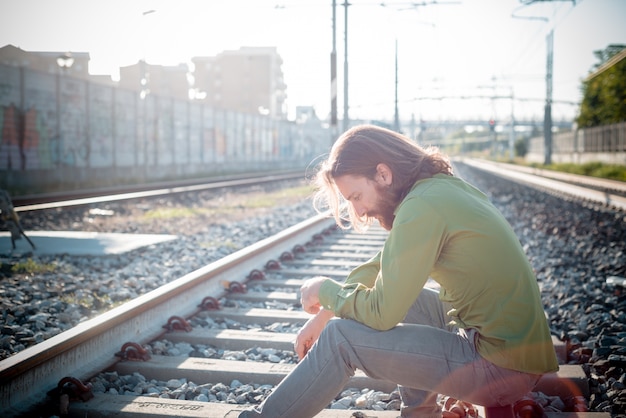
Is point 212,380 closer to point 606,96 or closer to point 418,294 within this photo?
point 418,294

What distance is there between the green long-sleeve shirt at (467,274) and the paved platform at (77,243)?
565cm

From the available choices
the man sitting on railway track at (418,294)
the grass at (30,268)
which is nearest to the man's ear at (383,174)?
the man sitting on railway track at (418,294)

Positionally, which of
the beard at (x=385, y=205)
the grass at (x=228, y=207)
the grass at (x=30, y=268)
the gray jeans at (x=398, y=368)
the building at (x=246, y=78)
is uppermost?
the building at (x=246, y=78)

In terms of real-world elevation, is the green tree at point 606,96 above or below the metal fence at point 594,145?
above

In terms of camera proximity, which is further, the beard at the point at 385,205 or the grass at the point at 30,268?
the grass at the point at 30,268

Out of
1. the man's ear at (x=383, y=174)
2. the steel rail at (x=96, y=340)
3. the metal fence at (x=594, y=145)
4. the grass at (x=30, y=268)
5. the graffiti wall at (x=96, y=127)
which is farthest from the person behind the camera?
the metal fence at (x=594, y=145)

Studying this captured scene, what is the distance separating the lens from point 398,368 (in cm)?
246

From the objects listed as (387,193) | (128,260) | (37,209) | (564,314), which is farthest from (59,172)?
(387,193)

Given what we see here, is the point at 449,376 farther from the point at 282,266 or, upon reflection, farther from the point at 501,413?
the point at 282,266

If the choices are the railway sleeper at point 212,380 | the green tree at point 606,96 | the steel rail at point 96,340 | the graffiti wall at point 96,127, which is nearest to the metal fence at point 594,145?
the green tree at point 606,96

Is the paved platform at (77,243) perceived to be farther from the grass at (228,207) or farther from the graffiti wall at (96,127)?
the graffiti wall at (96,127)

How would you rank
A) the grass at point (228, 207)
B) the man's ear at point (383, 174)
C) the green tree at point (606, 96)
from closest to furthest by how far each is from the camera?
the man's ear at point (383, 174) → the grass at point (228, 207) → the green tree at point (606, 96)

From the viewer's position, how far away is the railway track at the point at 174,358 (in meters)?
3.02

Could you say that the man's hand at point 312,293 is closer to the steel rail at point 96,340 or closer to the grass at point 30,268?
the steel rail at point 96,340
